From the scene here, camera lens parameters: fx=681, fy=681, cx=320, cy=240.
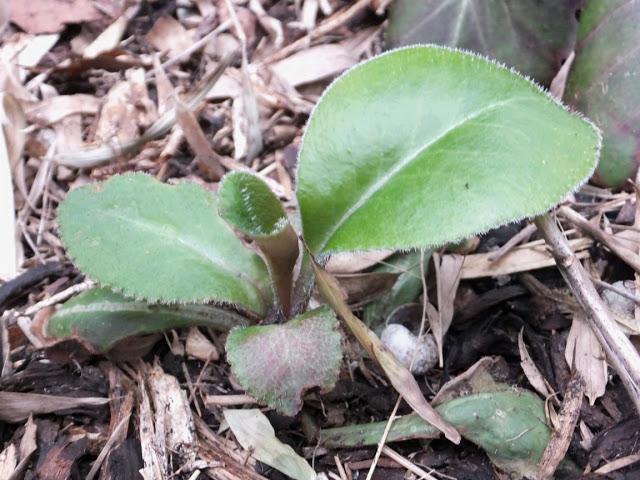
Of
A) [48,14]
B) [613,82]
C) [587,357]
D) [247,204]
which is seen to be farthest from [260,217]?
[48,14]

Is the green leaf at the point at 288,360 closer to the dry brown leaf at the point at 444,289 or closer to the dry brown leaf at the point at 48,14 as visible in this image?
the dry brown leaf at the point at 444,289

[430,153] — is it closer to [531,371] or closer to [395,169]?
[395,169]

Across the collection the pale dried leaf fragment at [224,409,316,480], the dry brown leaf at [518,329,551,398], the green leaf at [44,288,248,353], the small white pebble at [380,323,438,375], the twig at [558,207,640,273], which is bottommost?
the pale dried leaf fragment at [224,409,316,480]

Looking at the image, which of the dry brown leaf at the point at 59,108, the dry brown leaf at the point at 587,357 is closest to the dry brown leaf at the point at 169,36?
the dry brown leaf at the point at 59,108

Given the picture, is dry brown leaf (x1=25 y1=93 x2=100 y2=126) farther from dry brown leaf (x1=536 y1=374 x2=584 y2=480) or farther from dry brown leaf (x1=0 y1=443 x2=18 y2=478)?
dry brown leaf (x1=536 y1=374 x2=584 y2=480)

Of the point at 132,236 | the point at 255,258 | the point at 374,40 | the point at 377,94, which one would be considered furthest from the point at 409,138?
the point at 374,40

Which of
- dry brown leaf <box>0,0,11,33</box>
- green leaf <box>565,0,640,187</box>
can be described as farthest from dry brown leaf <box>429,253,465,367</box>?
dry brown leaf <box>0,0,11,33</box>
